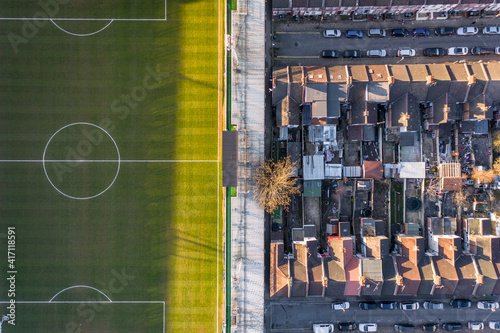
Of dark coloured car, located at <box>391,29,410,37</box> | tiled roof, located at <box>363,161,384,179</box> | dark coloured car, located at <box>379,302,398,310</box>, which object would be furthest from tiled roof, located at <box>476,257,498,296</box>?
dark coloured car, located at <box>391,29,410,37</box>

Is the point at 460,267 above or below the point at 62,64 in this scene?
below

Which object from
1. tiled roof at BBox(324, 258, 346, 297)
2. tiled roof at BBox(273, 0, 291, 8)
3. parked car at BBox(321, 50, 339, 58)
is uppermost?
tiled roof at BBox(273, 0, 291, 8)

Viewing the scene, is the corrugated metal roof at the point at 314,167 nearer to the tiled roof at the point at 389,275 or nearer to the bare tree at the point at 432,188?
the tiled roof at the point at 389,275

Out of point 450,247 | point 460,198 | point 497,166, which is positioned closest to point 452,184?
point 460,198

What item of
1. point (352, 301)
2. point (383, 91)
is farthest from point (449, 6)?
point (352, 301)

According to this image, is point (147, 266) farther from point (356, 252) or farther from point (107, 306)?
point (356, 252)

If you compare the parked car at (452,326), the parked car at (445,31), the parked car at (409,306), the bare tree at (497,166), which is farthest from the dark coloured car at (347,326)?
the parked car at (445,31)

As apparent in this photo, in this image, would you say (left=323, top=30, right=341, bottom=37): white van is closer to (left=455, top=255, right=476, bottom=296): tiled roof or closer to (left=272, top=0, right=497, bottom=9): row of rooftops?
(left=272, top=0, right=497, bottom=9): row of rooftops
